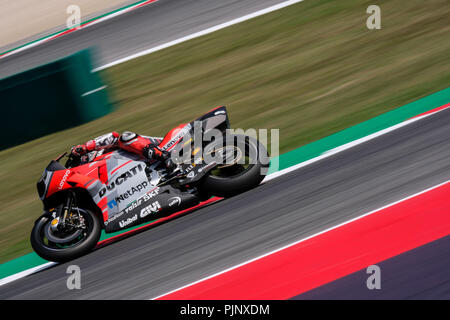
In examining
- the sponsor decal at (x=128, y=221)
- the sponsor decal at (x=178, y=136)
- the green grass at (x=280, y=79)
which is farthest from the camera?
the green grass at (x=280, y=79)

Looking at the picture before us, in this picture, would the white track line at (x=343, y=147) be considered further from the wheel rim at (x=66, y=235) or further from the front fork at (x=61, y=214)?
the front fork at (x=61, y=214)

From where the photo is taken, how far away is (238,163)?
6500mm

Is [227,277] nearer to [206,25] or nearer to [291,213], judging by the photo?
[291,213]

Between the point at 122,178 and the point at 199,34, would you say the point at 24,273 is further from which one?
the point at 199,34

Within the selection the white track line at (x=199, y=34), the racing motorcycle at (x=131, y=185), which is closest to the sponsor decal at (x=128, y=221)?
the racing motorcycle at (x=131, y=185)

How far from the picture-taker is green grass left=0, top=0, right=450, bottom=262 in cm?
849

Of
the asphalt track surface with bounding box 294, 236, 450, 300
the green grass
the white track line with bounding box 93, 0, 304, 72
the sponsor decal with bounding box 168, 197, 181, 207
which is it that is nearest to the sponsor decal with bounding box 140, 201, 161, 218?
the sponsor decal with bounding box 168, 197, 181, 207

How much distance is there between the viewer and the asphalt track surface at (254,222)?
5488mm

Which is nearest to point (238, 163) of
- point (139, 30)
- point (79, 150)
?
point (79, 150)

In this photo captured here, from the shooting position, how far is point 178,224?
6.40 metres

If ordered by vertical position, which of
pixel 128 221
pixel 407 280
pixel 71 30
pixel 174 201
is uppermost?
pixel 71 30

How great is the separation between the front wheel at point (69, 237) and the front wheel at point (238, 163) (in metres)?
1.31

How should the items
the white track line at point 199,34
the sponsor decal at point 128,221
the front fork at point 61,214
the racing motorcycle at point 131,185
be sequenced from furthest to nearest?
the white track line at point 199,34
the sponsor decal at point 128,221
the racing motorcycle at point 131,185
the front fork at point 61,214

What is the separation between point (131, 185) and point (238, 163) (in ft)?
4.06
